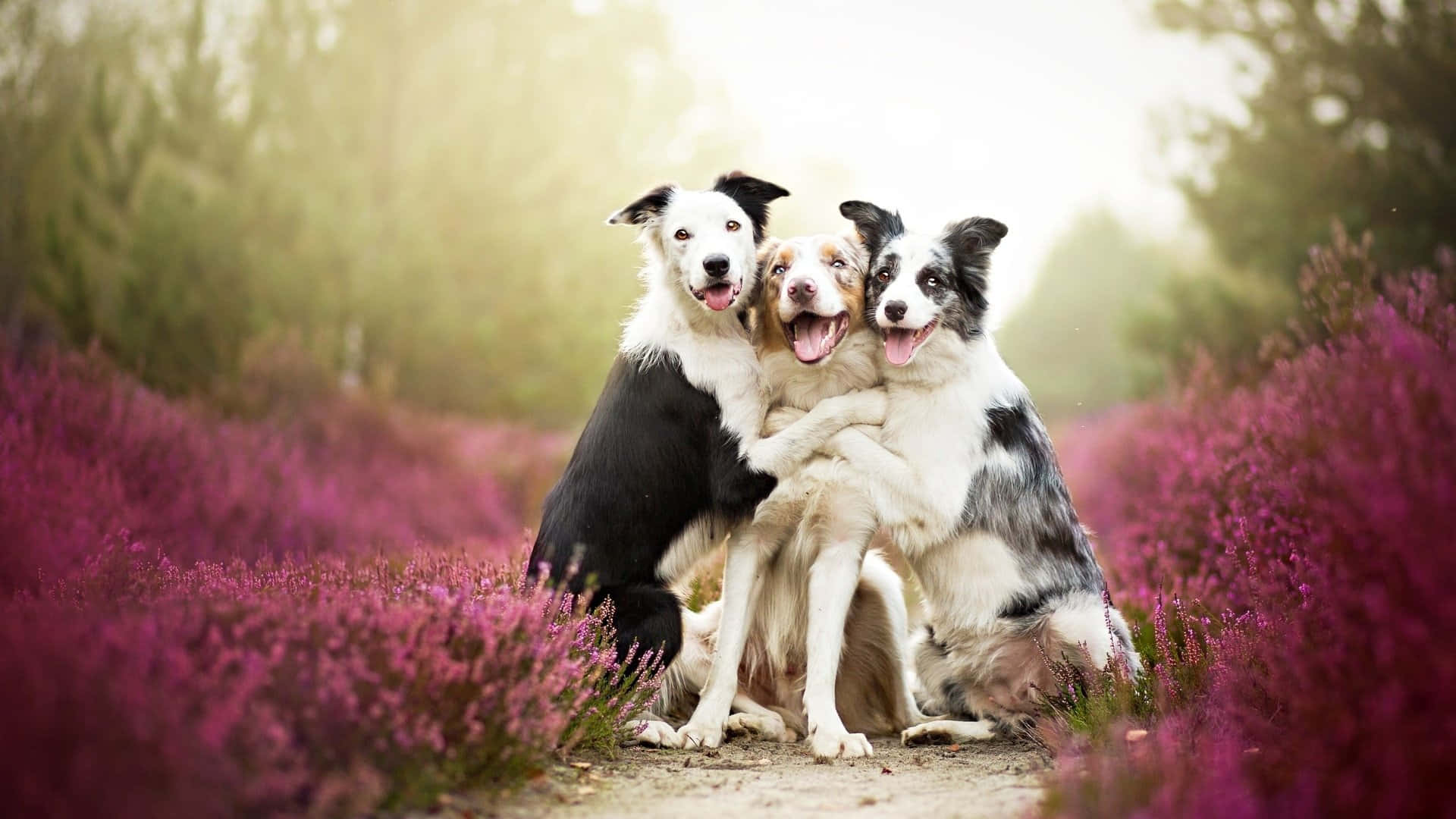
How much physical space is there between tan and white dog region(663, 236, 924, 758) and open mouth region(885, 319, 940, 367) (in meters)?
0.19

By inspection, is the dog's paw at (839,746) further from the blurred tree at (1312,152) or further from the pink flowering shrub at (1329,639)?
the blurred tree at (1312,152)

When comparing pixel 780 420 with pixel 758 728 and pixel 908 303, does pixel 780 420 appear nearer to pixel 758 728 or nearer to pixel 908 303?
pixel 908 303

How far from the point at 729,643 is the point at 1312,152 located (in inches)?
520

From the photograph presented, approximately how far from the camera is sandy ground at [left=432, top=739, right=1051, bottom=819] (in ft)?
10.8

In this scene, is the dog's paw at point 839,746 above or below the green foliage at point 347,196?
below

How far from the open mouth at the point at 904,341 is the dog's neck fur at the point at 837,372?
180mm

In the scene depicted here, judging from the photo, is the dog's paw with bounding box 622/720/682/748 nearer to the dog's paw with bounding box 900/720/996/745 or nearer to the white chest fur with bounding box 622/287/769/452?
the dog's paw with bounding box 900/720/996/745

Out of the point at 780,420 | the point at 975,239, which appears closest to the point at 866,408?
the point at 780,420

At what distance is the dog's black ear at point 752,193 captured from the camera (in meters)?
5.39

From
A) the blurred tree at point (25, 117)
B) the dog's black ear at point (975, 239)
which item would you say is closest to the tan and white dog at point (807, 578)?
the dog's black ear at point (975, 239)

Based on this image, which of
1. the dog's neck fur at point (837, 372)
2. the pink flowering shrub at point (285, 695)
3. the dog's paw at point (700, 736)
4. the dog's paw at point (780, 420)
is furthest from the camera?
the dog's neck fur at point (837, 372)

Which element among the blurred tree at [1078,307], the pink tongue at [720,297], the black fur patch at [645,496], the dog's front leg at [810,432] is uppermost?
the blurred tree at [1078,307]

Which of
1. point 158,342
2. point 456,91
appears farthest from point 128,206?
point 456,91

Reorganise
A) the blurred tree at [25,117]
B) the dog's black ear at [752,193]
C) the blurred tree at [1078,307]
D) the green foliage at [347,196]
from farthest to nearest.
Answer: the blurred tree at [1078,307] < the blurred tree at [25,117] < the green foliage at [347,196] < the dog's black ear at [752,193]
